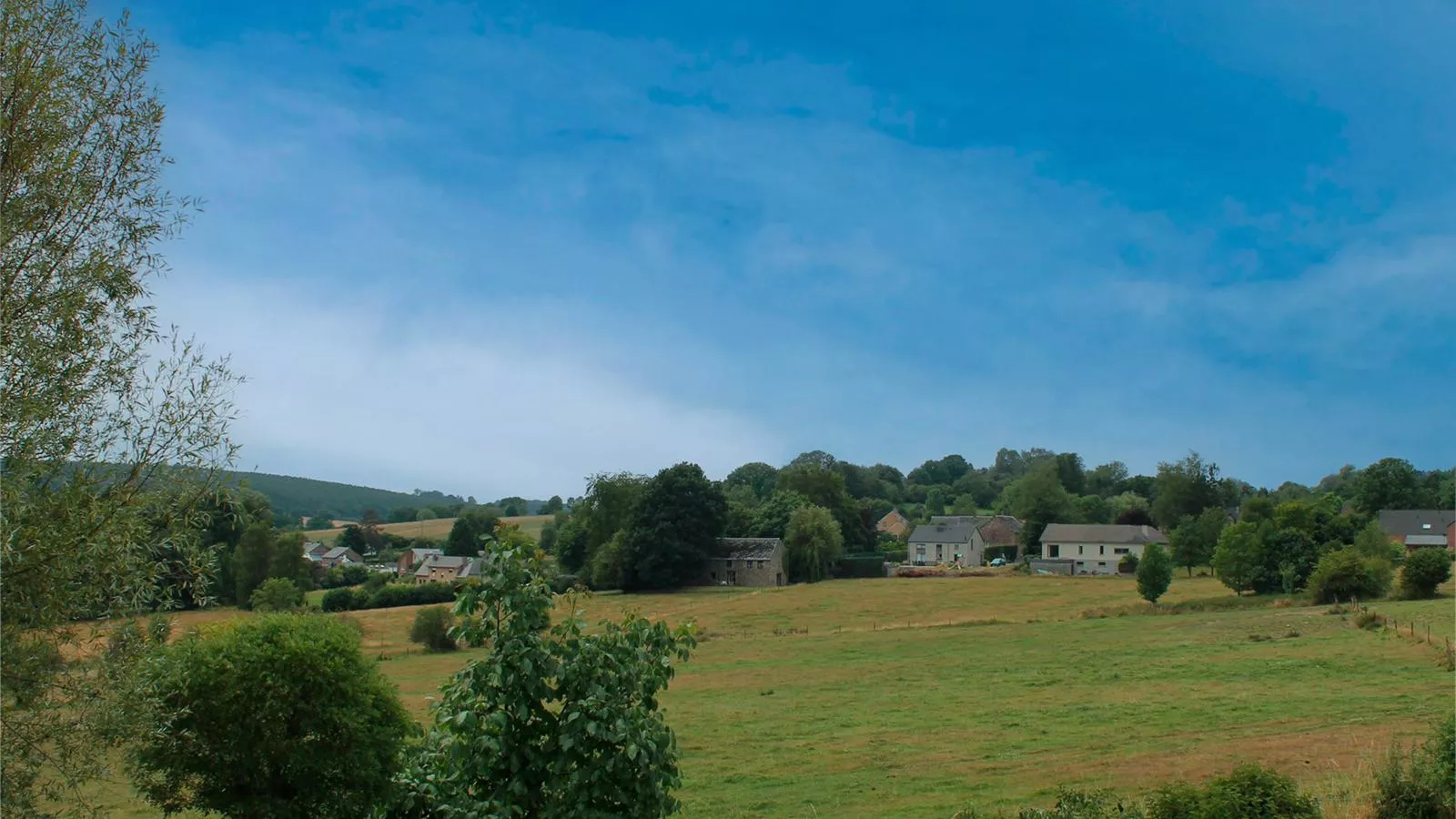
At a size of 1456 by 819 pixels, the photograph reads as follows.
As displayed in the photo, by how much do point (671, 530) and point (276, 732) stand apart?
68421 mm

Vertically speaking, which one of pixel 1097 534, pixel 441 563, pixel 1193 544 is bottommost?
pixel 441 563

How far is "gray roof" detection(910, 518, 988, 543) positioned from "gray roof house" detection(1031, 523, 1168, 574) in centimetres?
851

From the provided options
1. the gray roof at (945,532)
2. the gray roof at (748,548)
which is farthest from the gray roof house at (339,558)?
the gray roof at (945,532)

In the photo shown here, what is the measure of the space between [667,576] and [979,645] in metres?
42.9

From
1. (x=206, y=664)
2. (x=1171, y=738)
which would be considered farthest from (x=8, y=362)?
(x=1171, y=738)

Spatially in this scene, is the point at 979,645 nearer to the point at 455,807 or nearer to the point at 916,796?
the point at 916,796

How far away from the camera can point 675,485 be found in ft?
269

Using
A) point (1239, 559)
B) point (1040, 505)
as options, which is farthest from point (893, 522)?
point (1239, 559)

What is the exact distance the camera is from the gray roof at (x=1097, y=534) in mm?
99312

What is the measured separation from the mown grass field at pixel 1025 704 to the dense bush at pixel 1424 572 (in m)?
3.99

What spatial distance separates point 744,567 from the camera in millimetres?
86562

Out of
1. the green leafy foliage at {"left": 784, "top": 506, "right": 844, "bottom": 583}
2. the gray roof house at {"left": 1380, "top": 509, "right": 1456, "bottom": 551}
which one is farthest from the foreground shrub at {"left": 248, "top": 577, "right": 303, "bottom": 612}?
the gray roof house at {"left": 1380, "top": 509, "right": 1456, "bottom": 551}

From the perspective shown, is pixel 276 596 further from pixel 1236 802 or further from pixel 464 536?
pixel 464 536

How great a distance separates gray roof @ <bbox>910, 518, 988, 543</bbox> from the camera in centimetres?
10625
